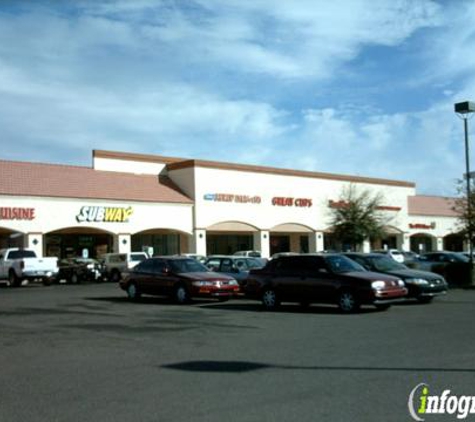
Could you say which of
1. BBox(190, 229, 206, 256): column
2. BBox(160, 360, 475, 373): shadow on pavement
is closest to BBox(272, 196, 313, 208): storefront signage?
BBox(190, 229, 206, 256): column

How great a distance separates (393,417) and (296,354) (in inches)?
163

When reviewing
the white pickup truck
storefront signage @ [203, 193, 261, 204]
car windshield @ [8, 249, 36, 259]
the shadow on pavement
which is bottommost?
the shadow on pavement

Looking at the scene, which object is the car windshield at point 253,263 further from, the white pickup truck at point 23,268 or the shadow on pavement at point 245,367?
the shadow on pavement at point 245,367

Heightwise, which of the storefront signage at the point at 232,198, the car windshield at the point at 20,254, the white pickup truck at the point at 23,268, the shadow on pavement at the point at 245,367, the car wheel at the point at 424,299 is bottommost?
the shadow on pavement at the point at 245,367

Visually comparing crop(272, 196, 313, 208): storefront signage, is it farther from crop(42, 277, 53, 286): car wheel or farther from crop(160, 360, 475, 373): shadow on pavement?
crop(160, 360, 475, 373): shadow on pavement

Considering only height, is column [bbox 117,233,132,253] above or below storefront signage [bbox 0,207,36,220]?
below

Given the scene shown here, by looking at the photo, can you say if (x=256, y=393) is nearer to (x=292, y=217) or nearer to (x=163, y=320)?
(x=163, y=320)

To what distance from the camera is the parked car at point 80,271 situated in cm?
3966

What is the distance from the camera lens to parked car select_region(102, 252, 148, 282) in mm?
39188

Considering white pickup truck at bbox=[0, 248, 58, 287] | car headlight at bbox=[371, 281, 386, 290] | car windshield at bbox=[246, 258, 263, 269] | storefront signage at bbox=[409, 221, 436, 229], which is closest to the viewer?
car headlight at bbox=[371, 281, 386, 290]

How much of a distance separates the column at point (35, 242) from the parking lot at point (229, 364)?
25036 millimetres

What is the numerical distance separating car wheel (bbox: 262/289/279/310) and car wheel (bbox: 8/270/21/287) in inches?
758

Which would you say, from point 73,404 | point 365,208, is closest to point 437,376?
point 73,404

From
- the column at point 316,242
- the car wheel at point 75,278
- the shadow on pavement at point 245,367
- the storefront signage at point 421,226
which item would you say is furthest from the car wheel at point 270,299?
the storefront signage at point 421,226
